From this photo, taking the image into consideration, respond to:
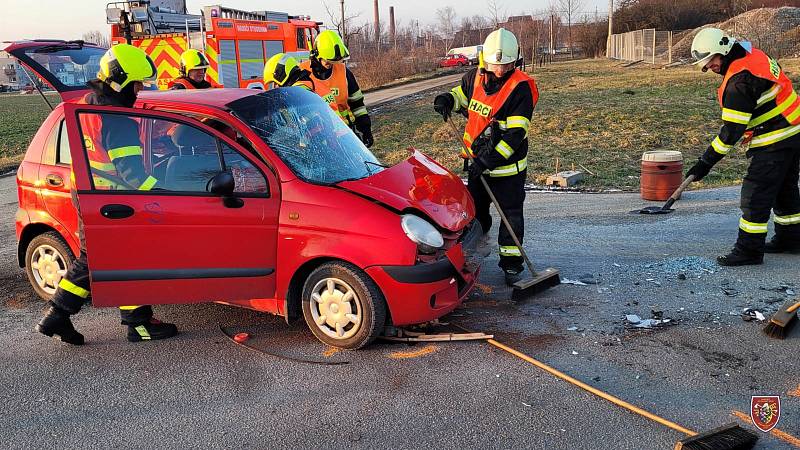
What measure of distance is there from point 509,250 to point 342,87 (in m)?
3.14

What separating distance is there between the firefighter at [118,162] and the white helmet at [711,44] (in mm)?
4241

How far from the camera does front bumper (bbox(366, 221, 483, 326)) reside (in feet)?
13.2

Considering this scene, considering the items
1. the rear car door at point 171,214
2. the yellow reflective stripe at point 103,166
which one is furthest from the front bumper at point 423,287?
the yellow reflective stripe at point 103,166

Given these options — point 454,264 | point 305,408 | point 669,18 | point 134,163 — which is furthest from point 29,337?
point 669,18

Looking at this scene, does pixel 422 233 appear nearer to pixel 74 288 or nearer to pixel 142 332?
pixel 142 332

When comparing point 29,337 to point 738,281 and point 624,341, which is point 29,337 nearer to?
point 624,341

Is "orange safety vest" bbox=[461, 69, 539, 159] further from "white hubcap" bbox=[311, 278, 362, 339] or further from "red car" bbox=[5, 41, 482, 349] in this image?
"white hubcap" bbox=[311, 278, 362, 339]

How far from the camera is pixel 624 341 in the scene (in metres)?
4.20

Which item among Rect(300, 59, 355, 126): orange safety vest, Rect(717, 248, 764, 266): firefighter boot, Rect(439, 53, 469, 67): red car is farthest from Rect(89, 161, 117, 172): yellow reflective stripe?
Rect(439, 53, 469, 67): red car

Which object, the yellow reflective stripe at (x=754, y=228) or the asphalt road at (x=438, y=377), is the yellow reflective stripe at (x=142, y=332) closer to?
the asphalt road at (x=438, y=377)

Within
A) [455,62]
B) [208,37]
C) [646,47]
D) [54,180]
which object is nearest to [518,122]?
[54,180]

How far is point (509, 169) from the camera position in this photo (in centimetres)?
532

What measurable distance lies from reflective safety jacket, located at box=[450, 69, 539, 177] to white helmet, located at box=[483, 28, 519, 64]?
0.57 feet

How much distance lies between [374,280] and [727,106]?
330cm
